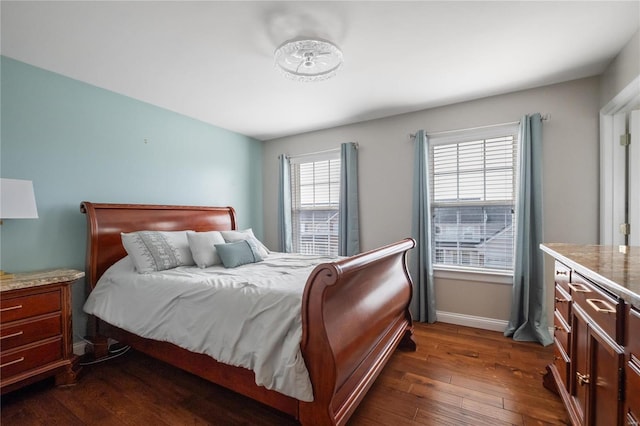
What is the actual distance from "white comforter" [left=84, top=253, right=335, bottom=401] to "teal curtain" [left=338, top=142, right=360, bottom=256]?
4.36ft

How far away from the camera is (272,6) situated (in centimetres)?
166

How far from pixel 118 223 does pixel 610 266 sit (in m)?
3.44

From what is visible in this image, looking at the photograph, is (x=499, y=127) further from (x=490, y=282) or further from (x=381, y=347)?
(x=381, y=347)

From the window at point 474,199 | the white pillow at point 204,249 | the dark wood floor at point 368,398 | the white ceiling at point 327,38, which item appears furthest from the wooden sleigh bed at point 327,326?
the white ceiling at point 327,38

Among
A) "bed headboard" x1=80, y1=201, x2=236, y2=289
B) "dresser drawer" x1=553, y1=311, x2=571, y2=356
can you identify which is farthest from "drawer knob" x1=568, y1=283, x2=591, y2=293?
"bed headboard" x1=80, y1=201, x2=236, y2=289

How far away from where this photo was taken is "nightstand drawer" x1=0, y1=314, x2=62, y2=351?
179 centimetres

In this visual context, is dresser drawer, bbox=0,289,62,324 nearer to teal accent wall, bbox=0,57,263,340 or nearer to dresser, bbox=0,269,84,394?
dresser, bbox=0,269,84,394

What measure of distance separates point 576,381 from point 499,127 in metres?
2.36

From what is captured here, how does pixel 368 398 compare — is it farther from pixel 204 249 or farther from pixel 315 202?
pixel 315 202

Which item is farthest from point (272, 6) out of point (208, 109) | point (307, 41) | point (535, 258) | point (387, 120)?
point (535, 258)

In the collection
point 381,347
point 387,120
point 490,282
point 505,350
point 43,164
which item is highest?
point 387,120

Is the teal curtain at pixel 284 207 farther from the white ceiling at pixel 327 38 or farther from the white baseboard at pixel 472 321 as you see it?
the white baseboard at pixel 472 321

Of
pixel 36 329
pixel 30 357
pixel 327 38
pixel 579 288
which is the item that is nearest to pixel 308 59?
pixel 327 38

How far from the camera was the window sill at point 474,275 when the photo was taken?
290 cm
